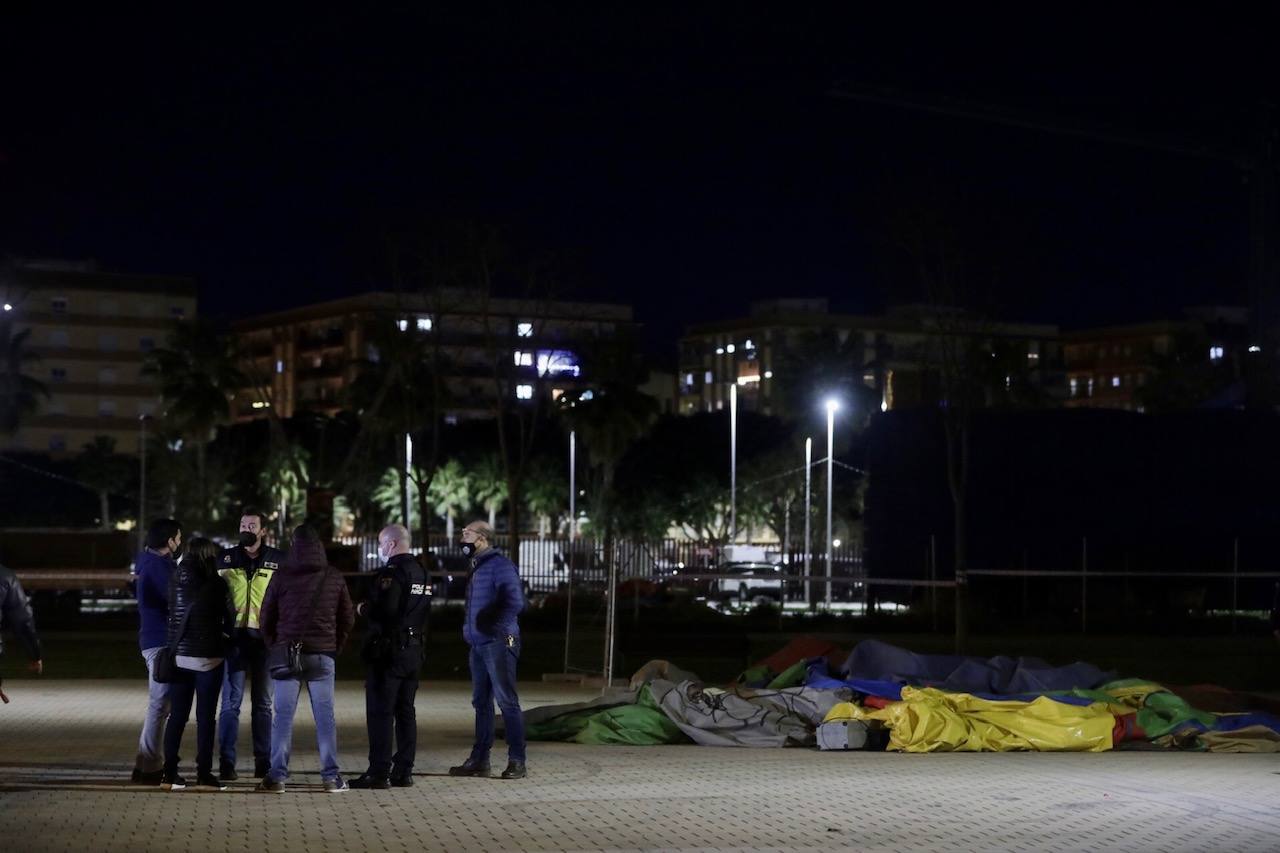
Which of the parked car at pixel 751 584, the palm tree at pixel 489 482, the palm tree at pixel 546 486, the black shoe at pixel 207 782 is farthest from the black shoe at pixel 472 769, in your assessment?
the palm tree at pixel 489 482

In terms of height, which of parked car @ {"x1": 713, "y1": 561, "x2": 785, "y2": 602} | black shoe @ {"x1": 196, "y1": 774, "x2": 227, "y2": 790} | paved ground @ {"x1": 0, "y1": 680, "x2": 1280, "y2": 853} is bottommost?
paved ground @ {"x1": 0, "y1": 680, "x2": 1280, "y2": 853}

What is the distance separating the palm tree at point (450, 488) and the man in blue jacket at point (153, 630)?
255 feet

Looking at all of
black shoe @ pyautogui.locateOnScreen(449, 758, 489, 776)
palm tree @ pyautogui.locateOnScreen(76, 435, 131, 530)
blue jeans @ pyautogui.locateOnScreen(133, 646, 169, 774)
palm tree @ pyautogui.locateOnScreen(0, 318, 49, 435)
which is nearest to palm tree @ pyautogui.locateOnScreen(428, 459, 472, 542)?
palm tree @ pyautogui.locateOnScreen(76, 435, 131, 530)

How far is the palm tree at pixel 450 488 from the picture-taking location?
301 feet

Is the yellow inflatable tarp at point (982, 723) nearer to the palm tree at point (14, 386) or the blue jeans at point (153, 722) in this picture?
the blue jeans at point (153, 722)

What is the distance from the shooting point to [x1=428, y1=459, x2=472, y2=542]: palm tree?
91.8 m

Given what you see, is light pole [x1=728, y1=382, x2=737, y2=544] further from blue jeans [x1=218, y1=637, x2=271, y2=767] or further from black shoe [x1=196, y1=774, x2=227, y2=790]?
black shoe [x1=196, y1=774, x2=227, y2=790]

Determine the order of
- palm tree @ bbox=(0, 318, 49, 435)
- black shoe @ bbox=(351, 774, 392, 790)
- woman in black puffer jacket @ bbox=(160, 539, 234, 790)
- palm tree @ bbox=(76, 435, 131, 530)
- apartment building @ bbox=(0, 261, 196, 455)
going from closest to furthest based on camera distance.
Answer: woman in black puffer jacket @ bbox=(160, 539, 234, 790), black shoe @ bbox=(351, 774, 392, 790), palm tree @ bbox=(0, 318, 49, 435), palm tree @ bbox=(76, 435, 131, 530), apartment building @ bbox=(0, 261, 196, 455)

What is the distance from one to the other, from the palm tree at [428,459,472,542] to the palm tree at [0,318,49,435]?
22438mm

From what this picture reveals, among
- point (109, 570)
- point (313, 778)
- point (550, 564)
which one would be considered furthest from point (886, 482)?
point (313, 778)

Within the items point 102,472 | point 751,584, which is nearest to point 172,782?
point 751,584

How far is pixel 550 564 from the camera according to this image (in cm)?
5250

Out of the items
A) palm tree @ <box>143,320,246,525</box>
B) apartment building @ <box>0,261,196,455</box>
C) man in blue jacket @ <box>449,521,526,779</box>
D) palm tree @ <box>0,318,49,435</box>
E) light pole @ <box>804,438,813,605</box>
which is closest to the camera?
man in blue jacket @ <box>449,521,526,779</box>

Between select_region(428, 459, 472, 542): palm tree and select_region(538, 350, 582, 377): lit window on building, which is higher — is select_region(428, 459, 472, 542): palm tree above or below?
below
